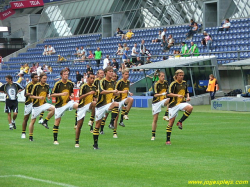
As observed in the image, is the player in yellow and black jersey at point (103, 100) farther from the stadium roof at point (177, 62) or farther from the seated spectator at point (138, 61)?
the seated spectator at point (138, 61)

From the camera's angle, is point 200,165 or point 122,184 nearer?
point 122,184

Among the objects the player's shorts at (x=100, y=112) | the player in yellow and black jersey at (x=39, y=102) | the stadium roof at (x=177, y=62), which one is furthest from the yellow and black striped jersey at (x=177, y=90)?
the stadium roof at (x=177, y=62)

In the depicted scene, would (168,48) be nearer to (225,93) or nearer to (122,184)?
(225,93)

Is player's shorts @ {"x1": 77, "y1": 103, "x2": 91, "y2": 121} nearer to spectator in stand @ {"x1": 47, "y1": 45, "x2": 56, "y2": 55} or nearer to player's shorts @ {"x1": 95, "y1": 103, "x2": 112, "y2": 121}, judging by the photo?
player's shorts @ {"x1": 95, "y1": 103, "x2": 112, "y2": 121}

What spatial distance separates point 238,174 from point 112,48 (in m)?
38.1

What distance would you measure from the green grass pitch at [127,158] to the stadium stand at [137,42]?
16479mm

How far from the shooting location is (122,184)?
9.53 m

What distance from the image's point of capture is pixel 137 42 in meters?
45.6

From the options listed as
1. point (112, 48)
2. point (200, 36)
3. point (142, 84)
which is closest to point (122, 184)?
point (142, 84)

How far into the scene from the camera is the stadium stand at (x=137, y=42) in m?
36.5

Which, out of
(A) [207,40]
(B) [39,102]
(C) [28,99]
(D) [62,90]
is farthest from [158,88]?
(A) [207,40]

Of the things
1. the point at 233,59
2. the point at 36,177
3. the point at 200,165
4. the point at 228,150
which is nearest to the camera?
the point at 36,177

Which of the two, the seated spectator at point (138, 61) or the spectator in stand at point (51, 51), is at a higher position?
the spectator in stand at point (51, 51)

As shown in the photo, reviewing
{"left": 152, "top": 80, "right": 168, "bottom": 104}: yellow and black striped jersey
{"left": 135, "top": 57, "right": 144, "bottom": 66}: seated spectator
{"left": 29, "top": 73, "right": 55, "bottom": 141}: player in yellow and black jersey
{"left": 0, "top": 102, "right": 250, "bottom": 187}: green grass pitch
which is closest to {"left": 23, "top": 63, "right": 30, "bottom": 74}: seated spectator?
{"left": 135, "top": 57, "right": 144, "bottom": 66}: seated spectator
